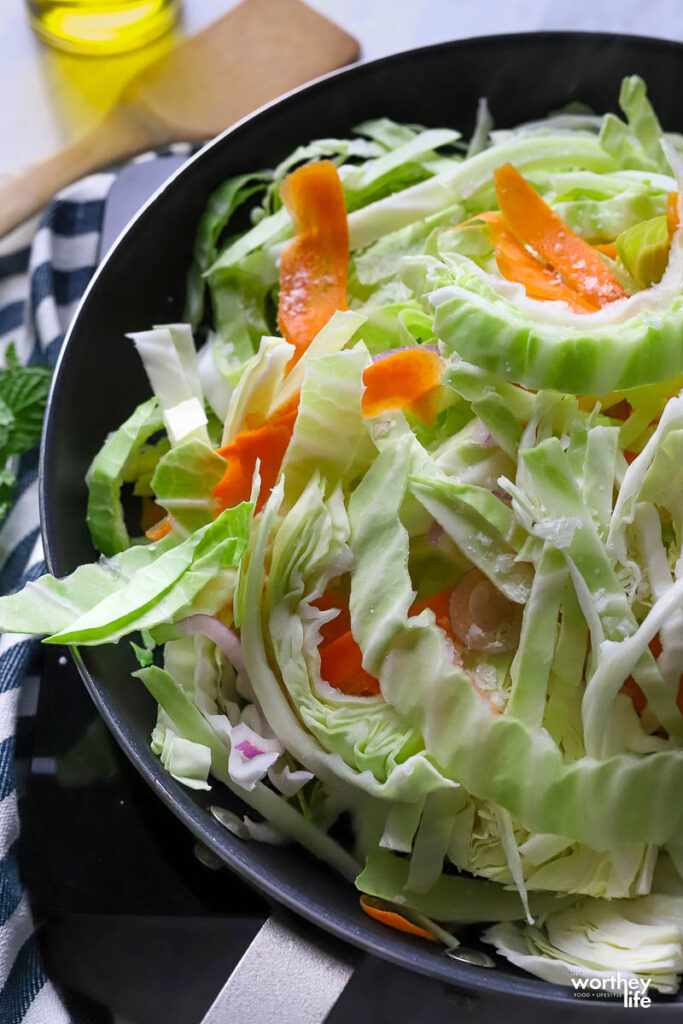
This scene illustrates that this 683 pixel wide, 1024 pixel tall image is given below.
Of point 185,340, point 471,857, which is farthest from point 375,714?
point 185,340

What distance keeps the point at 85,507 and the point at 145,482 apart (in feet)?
0.28

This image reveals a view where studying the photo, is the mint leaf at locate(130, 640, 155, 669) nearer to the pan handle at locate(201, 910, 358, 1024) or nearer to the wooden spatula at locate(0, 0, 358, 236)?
the pan handle at locate(201, 910, 358, 1024)

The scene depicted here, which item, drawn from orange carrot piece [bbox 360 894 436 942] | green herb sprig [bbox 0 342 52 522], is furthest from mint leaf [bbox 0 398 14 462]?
orange carrot piece [bbox 360 894 436 942]

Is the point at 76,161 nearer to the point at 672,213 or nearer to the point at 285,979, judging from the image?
the point at 672,213

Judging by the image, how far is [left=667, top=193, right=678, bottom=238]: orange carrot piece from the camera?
1003 millimetres

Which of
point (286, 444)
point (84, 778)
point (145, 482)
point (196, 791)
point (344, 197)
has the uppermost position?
point (344, 197)

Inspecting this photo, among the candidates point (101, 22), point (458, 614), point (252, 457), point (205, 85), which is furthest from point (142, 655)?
point (101, 22)

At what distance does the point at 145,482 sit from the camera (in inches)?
47.4

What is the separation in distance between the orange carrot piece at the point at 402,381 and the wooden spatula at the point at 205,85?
956 mm

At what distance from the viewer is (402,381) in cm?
99

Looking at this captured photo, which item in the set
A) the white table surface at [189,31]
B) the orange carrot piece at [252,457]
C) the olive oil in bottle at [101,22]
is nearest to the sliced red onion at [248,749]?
the orange carrot piece at [252,457]

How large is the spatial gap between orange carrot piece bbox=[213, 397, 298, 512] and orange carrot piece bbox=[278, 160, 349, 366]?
23 centimetres

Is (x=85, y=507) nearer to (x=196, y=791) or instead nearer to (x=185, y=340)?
(x=185, y=340)

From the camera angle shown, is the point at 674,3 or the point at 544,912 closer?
the point at 544,912
